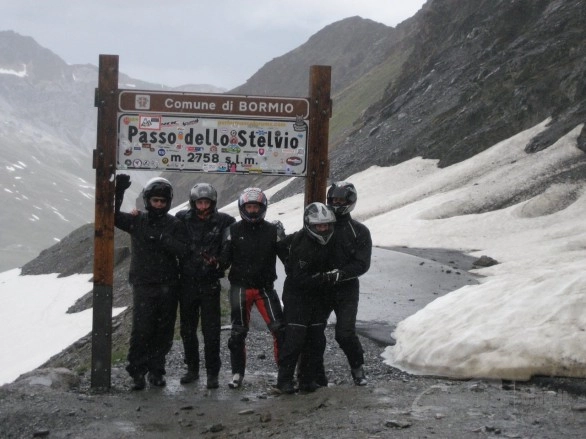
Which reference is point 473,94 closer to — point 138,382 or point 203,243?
point 203,243

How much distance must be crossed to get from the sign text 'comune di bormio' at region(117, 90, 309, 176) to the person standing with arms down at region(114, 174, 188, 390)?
1.20 ft

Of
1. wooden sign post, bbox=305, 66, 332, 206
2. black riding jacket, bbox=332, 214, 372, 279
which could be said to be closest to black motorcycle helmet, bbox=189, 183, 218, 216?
wooden sign post, bbox=305, 66, 332, 206

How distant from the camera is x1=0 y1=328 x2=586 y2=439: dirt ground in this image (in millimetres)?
6699

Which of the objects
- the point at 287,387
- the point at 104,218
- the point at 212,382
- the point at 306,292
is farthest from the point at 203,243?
the point at 287,387

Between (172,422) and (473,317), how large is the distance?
3.74 metres

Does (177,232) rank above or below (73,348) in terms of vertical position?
above

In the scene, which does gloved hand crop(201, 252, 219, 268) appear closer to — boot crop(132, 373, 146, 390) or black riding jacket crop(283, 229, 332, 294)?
black riding jacket crop(283, 229, 332, 294)

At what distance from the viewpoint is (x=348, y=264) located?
872 cm

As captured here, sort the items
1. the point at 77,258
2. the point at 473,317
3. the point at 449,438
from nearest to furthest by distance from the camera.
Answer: the point at 449,438 → the point at 473,317 → the point at 77,258

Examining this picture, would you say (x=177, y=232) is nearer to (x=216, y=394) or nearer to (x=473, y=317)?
(x=216, y=394)

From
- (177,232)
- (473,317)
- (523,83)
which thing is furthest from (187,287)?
(523,83)

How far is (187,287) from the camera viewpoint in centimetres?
925

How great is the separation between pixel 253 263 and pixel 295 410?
1.72 metres

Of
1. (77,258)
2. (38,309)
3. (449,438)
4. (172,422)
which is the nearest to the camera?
(449,438)
